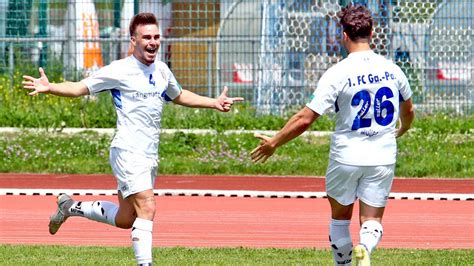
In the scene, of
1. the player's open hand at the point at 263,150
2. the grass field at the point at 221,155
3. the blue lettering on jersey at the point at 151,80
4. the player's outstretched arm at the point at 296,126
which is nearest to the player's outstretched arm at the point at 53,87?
the blue lettering on jersey at the point at 151,80

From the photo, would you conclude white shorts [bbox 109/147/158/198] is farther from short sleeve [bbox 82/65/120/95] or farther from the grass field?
the grass field

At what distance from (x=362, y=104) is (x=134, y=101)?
1786 millimetres

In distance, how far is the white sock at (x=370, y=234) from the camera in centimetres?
822

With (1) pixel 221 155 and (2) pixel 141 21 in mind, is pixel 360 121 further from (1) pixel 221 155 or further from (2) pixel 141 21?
(1) pixel 221 155

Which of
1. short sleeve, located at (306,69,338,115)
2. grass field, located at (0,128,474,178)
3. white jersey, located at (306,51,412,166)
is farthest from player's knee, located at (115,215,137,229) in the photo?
grass field, located at (0,128,474,178)

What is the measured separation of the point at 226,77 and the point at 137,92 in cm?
1153

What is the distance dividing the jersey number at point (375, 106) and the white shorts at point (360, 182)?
291 millimetres

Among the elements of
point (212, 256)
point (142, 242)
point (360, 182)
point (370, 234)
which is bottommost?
point (212, 256)

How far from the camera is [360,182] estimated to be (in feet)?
27.6

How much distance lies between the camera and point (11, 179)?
17828 millimetres

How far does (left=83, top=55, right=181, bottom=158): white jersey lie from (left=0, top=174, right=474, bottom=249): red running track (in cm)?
271

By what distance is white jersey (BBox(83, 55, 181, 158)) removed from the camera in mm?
9062

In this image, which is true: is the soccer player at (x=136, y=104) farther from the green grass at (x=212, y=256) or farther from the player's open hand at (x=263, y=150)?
the green grass at (x=212, y=256)

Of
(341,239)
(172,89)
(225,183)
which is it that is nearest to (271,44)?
(225,183)
